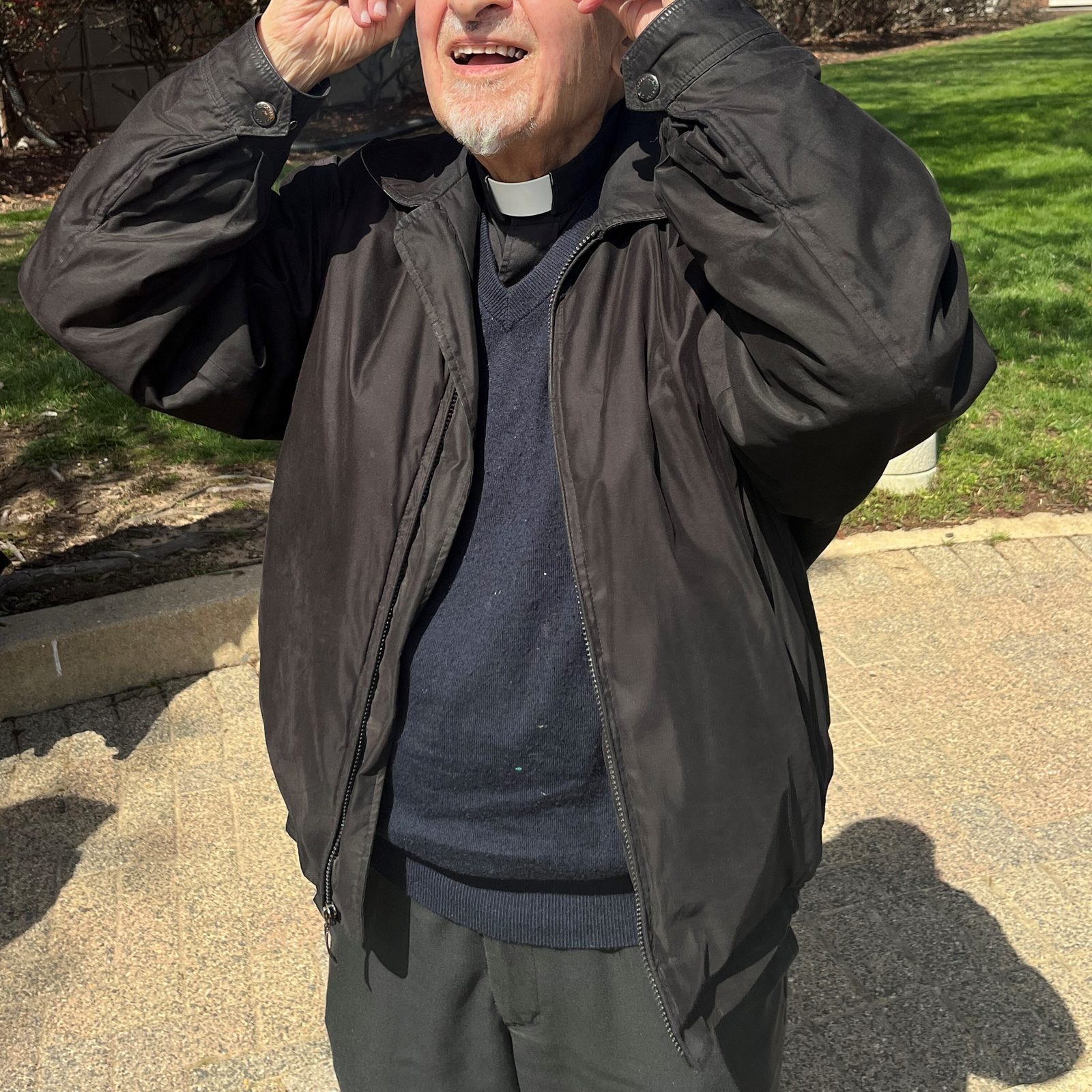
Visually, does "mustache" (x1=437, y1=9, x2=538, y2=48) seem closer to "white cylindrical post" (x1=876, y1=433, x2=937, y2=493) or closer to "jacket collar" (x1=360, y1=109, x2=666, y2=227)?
"jacket collar" (x1=360, y1=109, x2=666, y2=227)

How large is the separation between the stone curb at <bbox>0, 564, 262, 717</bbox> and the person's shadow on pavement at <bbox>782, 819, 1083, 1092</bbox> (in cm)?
213

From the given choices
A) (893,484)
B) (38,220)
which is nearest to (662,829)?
(893,484)

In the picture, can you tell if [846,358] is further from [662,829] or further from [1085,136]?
[1085,136]

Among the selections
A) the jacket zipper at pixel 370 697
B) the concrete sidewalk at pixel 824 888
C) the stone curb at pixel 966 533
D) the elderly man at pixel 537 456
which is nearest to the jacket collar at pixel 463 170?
the elderly man at pixel 537 456

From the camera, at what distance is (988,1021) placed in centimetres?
315

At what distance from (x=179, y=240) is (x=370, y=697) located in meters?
0.70

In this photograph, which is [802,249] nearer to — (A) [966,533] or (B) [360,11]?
(B) [360,11]

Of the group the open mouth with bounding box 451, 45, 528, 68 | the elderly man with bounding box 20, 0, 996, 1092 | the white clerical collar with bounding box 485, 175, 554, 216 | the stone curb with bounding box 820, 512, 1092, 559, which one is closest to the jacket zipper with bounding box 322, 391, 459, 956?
the elderly man with bounding box 20, 0, 996, 1092

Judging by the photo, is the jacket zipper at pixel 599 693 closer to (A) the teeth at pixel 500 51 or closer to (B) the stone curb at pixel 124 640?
(A) the teeth at pixel 500 51

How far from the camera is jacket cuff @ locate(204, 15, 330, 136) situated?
191cm

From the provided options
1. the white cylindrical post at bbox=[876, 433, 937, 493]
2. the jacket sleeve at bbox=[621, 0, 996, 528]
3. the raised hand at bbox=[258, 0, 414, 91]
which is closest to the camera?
the jacket sleeve at bbox=[621, 0, 996, 528]

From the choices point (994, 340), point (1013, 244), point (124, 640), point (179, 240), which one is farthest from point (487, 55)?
point (1013, 244)

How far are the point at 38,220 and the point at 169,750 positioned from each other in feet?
21.3

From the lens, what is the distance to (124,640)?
441 cm
